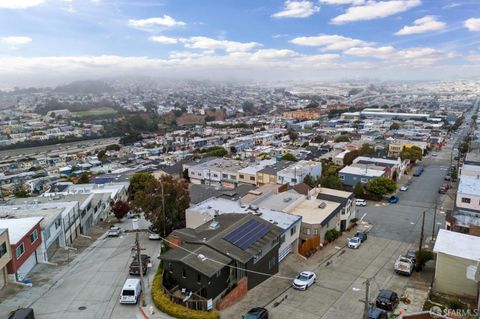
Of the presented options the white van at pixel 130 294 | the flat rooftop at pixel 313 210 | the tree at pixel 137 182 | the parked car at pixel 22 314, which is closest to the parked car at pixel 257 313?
the white van at pixel 130 294

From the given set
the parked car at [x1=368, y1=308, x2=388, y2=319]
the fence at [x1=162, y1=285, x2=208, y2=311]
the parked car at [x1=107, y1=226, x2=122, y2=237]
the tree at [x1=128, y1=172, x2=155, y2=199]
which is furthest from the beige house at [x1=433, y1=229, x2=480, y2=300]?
the tree at [x1=128, y1=172, x2=155, y2=199]

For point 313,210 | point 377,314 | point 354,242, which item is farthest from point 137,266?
point 354,242

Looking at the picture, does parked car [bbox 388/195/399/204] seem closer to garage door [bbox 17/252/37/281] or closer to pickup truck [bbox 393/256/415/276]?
pickup truck [bbox 393/256/415/276]

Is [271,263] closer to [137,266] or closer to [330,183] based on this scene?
[137,266]

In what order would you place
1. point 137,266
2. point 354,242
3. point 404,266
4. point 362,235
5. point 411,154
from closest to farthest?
1. point 137,266
2. point 404,266
3. point 354,242
4. point 362,235
5. point 411,154

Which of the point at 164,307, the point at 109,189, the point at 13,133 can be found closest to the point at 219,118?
the point at 13,133

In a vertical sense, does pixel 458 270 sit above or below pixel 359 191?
above

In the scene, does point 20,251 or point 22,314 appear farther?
point 20,251
